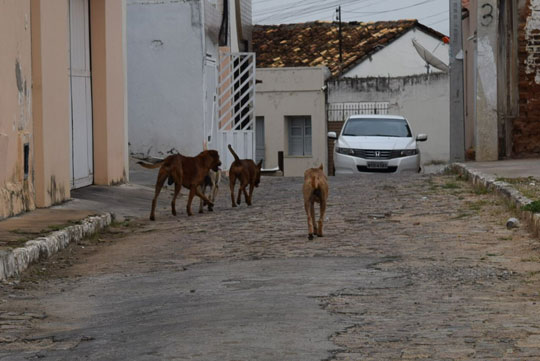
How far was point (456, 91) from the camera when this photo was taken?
24984mm

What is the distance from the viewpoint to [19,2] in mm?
12375

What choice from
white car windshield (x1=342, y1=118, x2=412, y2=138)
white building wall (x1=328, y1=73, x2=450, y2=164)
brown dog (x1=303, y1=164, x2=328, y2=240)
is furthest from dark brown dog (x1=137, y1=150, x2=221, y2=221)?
white building wall (x1=328, y1=73, x2=450, y2=164)

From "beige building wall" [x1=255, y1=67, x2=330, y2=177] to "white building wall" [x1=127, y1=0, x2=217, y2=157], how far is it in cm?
1793

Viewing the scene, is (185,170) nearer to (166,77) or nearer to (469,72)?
(166,77)

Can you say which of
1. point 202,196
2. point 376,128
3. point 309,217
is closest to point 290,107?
point 376,128

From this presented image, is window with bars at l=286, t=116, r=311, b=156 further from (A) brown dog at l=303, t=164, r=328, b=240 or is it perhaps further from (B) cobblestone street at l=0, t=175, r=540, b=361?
(A) brown dog at l=303, t=164, r=328, b=240

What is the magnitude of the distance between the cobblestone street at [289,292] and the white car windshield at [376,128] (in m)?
10.4

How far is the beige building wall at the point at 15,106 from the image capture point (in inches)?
458

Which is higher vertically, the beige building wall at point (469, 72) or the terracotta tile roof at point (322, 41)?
the terracotta tile roof at point (322, 41)

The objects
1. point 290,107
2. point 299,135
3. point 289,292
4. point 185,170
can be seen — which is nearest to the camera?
point 289,292

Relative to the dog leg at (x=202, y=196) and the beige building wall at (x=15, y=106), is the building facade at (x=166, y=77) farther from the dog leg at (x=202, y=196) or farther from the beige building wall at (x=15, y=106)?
the beige building wall at (x=15, y=106)

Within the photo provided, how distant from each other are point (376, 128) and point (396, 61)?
839 inches

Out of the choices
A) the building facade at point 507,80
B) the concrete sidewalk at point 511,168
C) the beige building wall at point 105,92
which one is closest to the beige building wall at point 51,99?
the beige building wall at point 105,92

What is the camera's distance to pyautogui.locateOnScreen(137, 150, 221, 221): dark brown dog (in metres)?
13.4
